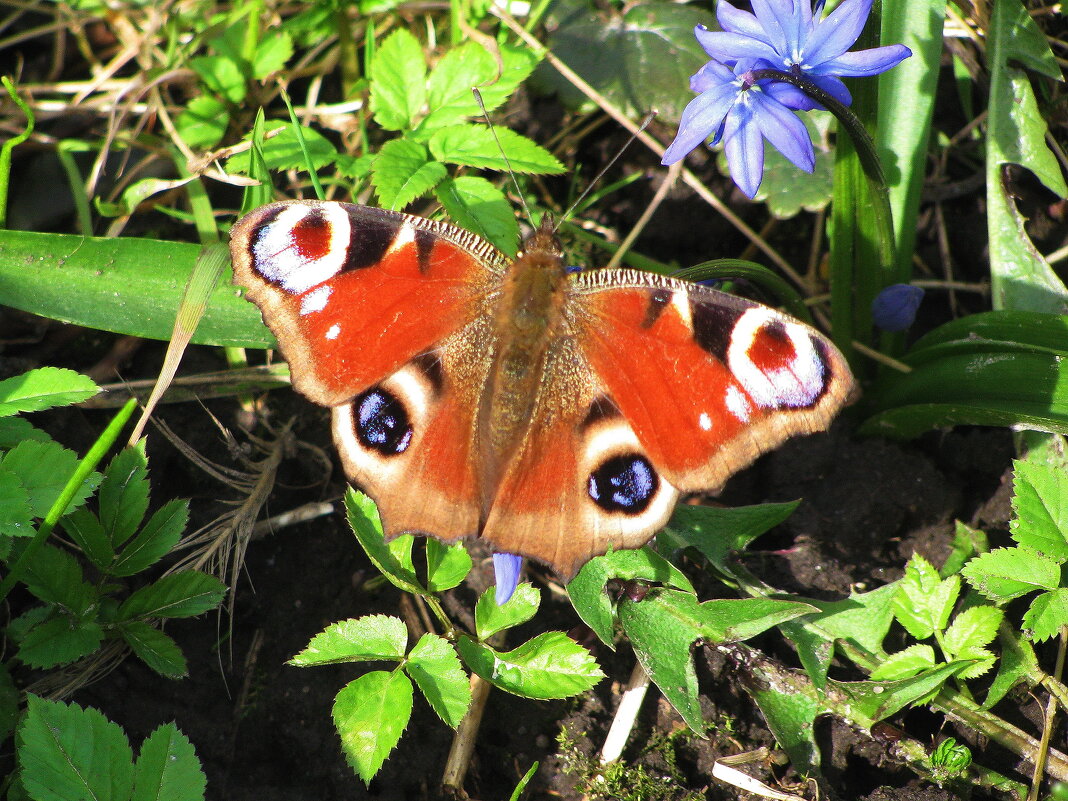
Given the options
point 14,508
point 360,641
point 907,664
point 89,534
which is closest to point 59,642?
point 89,534

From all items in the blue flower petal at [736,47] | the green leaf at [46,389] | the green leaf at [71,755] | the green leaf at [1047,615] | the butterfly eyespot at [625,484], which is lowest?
the green leaf at [71,755]

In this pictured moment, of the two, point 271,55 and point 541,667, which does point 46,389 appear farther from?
point 271,55

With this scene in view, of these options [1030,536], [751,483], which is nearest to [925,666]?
[1030,536]

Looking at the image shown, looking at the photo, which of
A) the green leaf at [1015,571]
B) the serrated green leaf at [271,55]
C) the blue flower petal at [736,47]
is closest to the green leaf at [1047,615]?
the green leaf at [1015,571]

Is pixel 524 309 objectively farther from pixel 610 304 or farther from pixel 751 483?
pixel 751 483

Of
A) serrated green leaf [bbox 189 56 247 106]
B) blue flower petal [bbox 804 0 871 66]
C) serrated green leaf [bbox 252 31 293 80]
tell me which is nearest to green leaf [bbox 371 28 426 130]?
serrated green leaf [bbox 252 31 293 80]

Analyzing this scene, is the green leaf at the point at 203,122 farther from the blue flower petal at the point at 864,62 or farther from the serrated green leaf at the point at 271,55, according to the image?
the blue flower petal at the point at 864,62

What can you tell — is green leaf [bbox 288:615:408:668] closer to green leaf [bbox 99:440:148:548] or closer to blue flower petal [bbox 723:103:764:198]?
green leaf [bbox 99:440:148:548]
